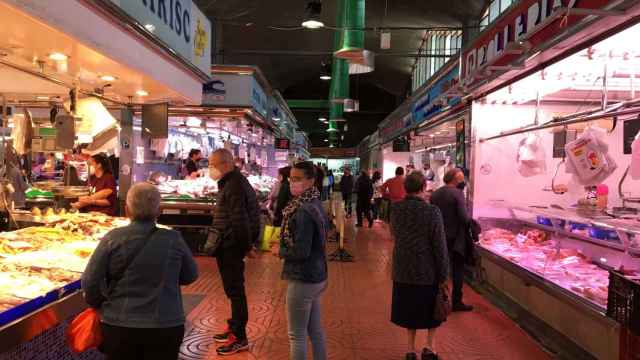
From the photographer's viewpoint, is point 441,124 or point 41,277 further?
point 441,124

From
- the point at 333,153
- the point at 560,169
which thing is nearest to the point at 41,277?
the point at 560,169

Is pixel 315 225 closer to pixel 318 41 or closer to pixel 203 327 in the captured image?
pixel 203 327

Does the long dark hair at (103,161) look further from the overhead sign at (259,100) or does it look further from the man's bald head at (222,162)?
the overhead sign at (259,100)

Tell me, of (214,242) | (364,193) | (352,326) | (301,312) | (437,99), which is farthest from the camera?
(364,193)

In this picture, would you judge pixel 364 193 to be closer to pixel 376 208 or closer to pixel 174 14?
pixel 376 208

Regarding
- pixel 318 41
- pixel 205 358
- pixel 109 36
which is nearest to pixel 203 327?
pixel 205 358

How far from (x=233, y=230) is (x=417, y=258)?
5.13 ft

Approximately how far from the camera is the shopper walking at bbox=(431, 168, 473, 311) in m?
6.13

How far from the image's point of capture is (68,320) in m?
3.74

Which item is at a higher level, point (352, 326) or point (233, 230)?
point (233, 230)

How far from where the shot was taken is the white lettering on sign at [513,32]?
4.91 metres

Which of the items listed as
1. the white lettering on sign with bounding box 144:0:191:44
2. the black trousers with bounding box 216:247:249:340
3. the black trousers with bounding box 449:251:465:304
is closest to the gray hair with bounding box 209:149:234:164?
the black trousers with bounding box 216:247:249:340

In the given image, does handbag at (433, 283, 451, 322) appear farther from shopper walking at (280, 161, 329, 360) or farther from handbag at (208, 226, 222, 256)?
handbag at (208, 226, 222, 256)

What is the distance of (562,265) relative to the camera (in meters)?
5.70
